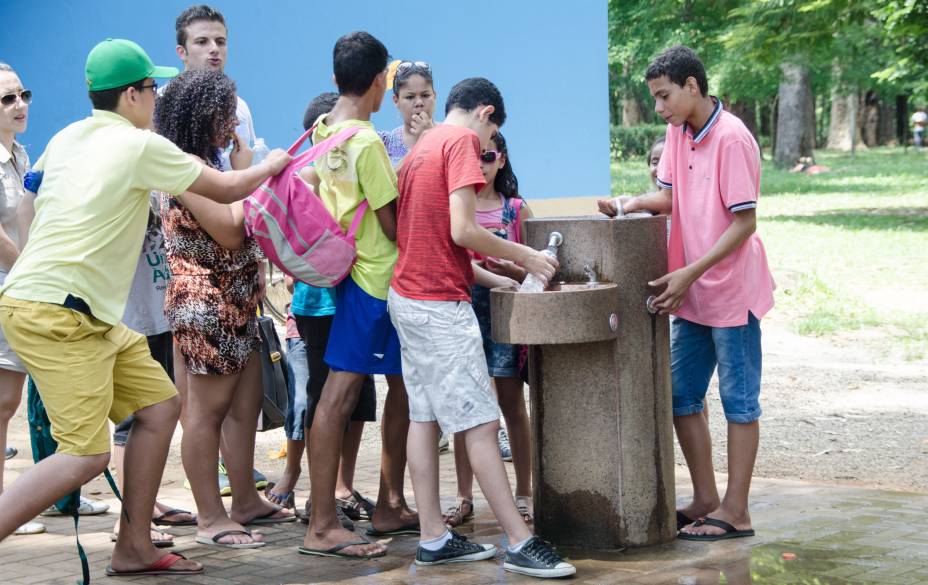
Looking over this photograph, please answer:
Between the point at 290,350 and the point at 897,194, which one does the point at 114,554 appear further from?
the point at 897,194

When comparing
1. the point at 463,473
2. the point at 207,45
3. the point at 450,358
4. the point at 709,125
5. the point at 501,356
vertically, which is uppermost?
the point at 207,45

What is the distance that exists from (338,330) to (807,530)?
7.25 ft

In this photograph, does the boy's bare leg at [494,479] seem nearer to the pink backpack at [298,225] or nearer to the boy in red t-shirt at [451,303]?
the boy in red t-shirt at [451,303]

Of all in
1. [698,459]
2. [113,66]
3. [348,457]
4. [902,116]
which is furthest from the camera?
[902,116]

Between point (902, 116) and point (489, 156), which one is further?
point (902, 116)

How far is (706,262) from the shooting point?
5.25 m

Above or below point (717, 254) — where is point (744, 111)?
above

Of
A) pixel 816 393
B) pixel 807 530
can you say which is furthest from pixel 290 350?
pixel 816 393

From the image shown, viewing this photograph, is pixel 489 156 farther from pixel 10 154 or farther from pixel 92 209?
pixel 10 154

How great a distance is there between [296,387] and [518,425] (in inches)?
45.5

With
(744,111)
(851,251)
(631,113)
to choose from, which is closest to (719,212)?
(851,251)

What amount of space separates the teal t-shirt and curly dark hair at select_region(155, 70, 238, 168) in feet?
2.28

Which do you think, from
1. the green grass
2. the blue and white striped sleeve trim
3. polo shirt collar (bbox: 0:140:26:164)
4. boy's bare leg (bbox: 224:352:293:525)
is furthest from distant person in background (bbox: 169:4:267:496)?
→ the green grass

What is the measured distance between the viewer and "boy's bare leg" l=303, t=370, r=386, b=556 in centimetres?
530
